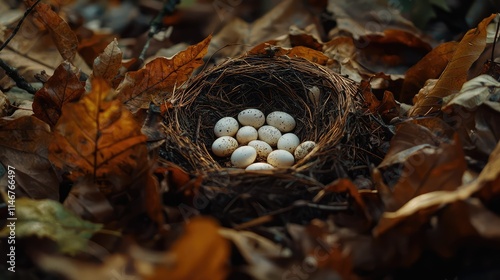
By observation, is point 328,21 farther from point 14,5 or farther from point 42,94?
point 14,5

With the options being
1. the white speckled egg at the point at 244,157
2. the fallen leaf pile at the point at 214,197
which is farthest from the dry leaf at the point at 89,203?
the white speckled egg at the point at 244,157

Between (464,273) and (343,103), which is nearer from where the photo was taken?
(464,273)

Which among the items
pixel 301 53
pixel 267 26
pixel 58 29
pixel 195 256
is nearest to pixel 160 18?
pixel 267 26

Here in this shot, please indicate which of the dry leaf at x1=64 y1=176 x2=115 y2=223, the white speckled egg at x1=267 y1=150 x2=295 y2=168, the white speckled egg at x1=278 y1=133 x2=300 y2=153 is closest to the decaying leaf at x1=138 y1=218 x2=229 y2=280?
the dry leaf at x1=64 y1=176 x2=115 y2=223

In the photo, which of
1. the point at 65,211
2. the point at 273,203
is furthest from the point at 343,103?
the point at 65,211

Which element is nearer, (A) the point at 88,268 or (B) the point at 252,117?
(A) the point at 88,268

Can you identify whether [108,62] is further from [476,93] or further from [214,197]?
[476,93]

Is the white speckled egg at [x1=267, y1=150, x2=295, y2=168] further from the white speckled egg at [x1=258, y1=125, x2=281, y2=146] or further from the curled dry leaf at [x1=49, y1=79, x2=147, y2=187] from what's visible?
the curled dry leaf at [x1=49, y1=79, x2=147, y2=187]
